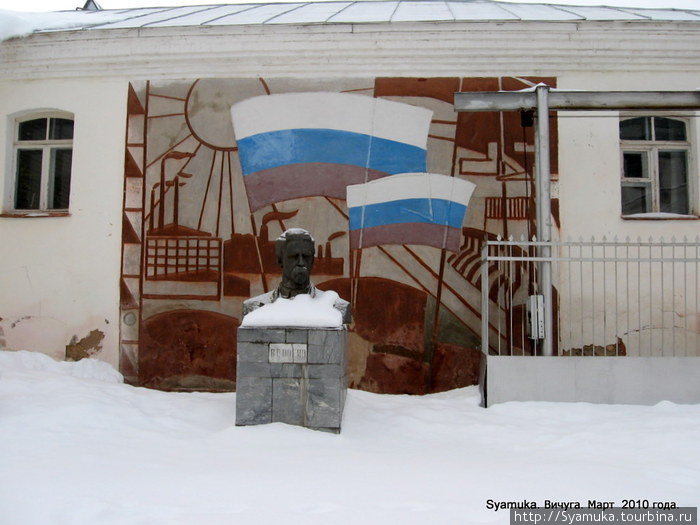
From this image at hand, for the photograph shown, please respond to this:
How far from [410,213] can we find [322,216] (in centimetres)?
104

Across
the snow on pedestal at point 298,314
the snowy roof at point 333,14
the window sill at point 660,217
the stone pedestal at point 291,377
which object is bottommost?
the stone pedestal at point 291,377

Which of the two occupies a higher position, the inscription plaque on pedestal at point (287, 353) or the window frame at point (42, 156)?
the window frame at point (42, 156)

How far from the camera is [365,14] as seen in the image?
296 inches

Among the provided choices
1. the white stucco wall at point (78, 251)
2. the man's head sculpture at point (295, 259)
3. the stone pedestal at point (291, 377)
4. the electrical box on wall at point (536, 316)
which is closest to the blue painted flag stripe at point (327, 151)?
the white stucco wall at point (78, 251)

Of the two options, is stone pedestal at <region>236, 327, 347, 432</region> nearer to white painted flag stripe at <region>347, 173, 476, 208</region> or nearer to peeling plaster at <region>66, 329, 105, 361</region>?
white painted flag stripe at <region>347, 173, 476, 208</region>

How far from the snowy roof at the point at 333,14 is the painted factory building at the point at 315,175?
370 millimetres

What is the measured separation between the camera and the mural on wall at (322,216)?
250 inches

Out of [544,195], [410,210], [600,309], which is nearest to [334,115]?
[410,210]

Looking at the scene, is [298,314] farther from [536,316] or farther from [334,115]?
[334,115]

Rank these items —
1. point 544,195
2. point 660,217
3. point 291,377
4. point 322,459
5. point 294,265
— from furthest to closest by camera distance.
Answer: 1. point 660,217
2. point 544,195
3. point 294,265
4. point 291,377
5. point 322,459

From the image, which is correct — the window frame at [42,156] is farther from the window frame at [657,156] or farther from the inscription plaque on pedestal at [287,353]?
the window frame at [657,156]

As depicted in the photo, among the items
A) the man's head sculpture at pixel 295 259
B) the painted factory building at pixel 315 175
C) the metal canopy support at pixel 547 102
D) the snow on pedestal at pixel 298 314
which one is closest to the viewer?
the snow on pedestal at pixel 298 314

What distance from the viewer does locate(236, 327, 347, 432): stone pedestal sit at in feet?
14.0

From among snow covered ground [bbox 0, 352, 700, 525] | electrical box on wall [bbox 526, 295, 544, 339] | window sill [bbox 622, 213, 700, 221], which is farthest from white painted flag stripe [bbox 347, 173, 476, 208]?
snow covered ground [bbox 0, 352, 700, 525]
